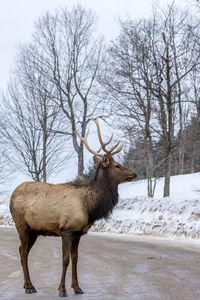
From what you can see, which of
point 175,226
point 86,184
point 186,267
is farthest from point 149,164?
point 86,184

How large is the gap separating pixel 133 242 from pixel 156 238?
1.64 meters

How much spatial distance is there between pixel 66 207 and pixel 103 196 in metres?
0.69

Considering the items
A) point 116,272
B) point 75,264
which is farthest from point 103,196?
point 116,272

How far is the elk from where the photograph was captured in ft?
23.2

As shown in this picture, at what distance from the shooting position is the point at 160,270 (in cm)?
923

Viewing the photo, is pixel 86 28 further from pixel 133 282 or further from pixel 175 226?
pixel 133 282

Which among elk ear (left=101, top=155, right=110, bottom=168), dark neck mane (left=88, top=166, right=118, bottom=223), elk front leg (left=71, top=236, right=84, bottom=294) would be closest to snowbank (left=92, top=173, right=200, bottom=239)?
dark neck mane (left=88, top=166, right=118, bottom=223)

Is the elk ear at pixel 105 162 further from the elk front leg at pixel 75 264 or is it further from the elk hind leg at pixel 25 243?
the elk hind leg at pixel 25 243

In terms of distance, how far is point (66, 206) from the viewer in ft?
23.7

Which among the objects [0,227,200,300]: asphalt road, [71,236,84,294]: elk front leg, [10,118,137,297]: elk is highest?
[10,118,137,297]: elk

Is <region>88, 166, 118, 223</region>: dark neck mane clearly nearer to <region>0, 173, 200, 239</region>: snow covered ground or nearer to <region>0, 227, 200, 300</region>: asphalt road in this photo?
<region>0, 227, 200, 300</region>: asphalt road

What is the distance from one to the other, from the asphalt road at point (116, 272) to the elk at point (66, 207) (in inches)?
19.8

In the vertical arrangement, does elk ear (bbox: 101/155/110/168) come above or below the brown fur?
above

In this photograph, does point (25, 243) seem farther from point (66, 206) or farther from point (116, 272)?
point (116, 272)
